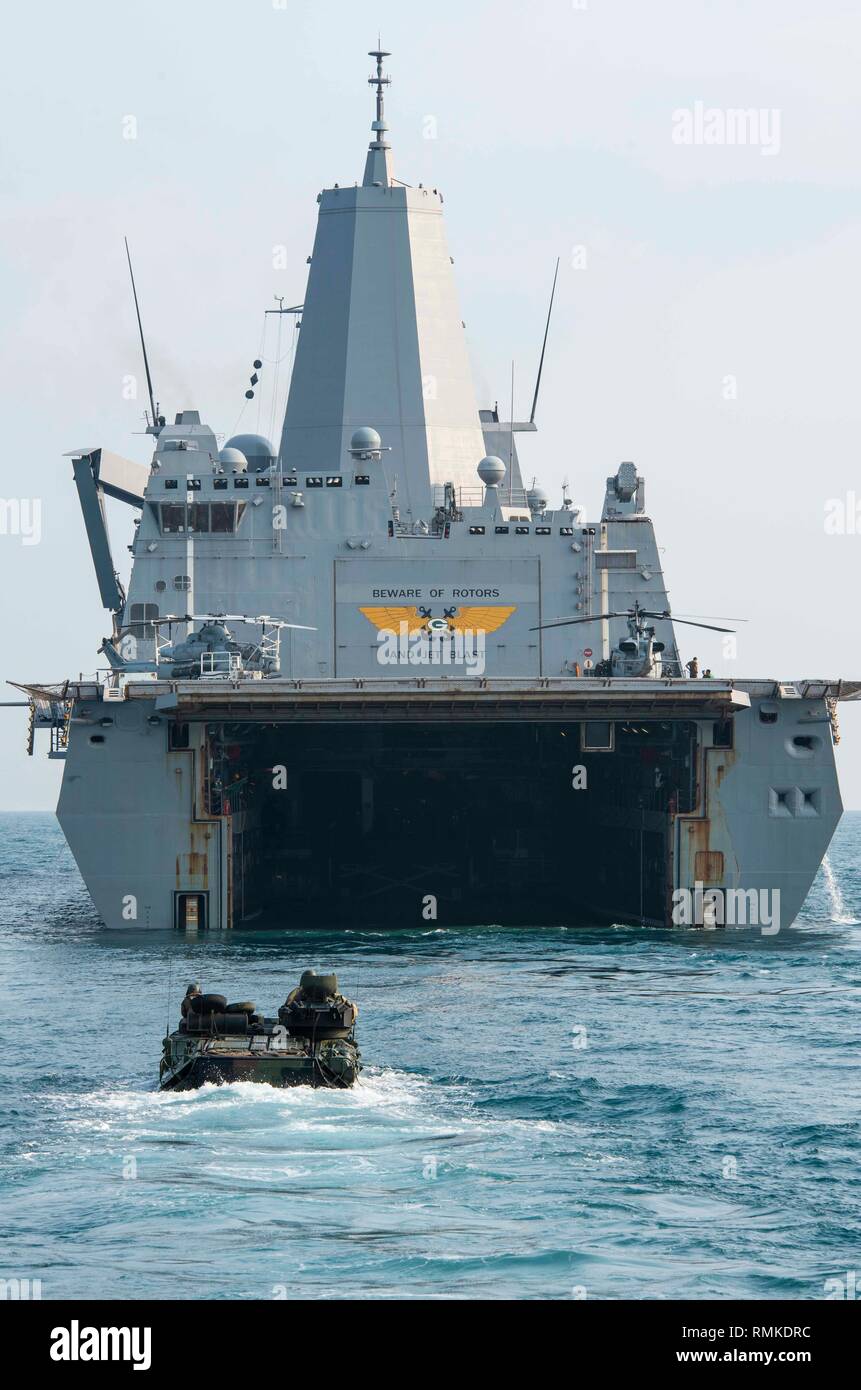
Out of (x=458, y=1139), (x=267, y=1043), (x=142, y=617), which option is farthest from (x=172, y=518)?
(x=458, y=1139)

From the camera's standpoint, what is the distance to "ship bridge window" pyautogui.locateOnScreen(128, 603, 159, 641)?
41.6m

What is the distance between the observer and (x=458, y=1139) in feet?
65.6

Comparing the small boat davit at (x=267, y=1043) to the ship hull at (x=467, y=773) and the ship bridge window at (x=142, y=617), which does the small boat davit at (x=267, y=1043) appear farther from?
the ship bridge window at (x=142, y=617)

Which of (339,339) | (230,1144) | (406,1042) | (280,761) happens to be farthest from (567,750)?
(230,1144)

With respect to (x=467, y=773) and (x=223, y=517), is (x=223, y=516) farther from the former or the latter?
(x=467, y=773)

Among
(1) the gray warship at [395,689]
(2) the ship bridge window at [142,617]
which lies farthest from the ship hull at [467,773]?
(2) the ship bridge window at [142,617]

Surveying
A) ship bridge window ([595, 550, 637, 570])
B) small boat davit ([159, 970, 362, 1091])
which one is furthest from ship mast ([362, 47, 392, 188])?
small boat davit ([159, 970, 362, 1091])

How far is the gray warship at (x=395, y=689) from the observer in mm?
35531

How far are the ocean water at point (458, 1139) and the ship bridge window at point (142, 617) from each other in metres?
10.1

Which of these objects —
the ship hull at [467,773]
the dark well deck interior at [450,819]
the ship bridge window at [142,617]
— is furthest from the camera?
the ship bridge window at [142,617]

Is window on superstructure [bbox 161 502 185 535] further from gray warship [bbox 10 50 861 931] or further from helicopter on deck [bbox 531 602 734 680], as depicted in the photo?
helicopter on deck [bbox 531 602 734 680]

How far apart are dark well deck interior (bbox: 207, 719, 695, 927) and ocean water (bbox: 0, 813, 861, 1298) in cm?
582

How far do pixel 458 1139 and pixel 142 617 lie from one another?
23695 mm
